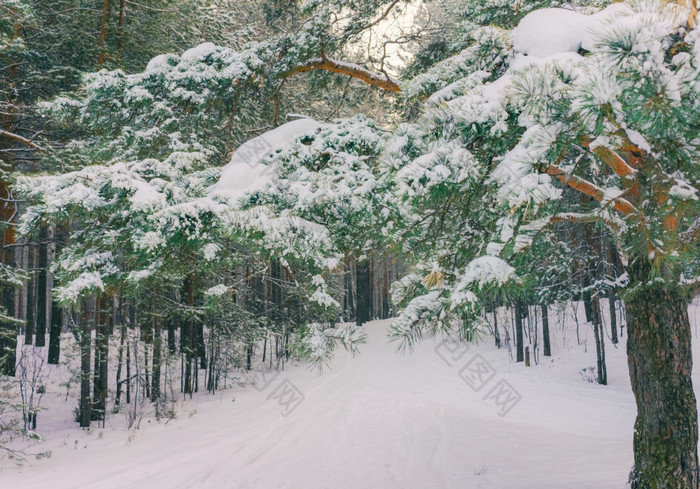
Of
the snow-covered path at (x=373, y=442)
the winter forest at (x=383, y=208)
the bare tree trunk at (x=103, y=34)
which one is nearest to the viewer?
the winter forest at (x=383, y=208)

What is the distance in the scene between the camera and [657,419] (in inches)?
136

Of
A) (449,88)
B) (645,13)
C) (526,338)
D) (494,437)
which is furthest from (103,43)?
(526,338)

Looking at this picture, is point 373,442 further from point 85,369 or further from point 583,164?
point 85,369

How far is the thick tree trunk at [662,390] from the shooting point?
3.40 m

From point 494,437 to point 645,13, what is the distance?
7.66 metres

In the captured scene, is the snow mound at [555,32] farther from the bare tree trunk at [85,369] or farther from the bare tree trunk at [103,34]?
the bare tree trunk at [85,369]

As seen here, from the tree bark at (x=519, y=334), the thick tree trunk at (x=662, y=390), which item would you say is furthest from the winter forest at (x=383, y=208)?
the tree bark at (x=519, y=334)

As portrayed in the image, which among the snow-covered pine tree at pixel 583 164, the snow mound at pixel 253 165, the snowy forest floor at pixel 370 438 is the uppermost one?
the snow mound at pixel 253 165

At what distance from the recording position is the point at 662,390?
3.47 meters

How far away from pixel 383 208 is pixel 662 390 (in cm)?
272

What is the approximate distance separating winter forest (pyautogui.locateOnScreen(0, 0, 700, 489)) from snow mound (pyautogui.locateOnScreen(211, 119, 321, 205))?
0.09 feet

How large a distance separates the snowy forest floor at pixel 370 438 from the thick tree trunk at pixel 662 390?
183 centimetres

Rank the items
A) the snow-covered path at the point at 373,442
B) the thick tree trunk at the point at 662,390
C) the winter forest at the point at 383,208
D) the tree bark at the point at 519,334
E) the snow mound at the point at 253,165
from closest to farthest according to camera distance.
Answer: the winter forest at the point at 383,208
the thick tree trunk at the point at 662,390
the snow mound at the point at 253,165
the snow-covered path at the point at 373,442
the tree bark at the point at 519,334

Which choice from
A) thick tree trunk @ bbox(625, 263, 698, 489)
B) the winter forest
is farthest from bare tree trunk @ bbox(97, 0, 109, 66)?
thick tree trunk @ bbox(625, 263, 698, 489)
